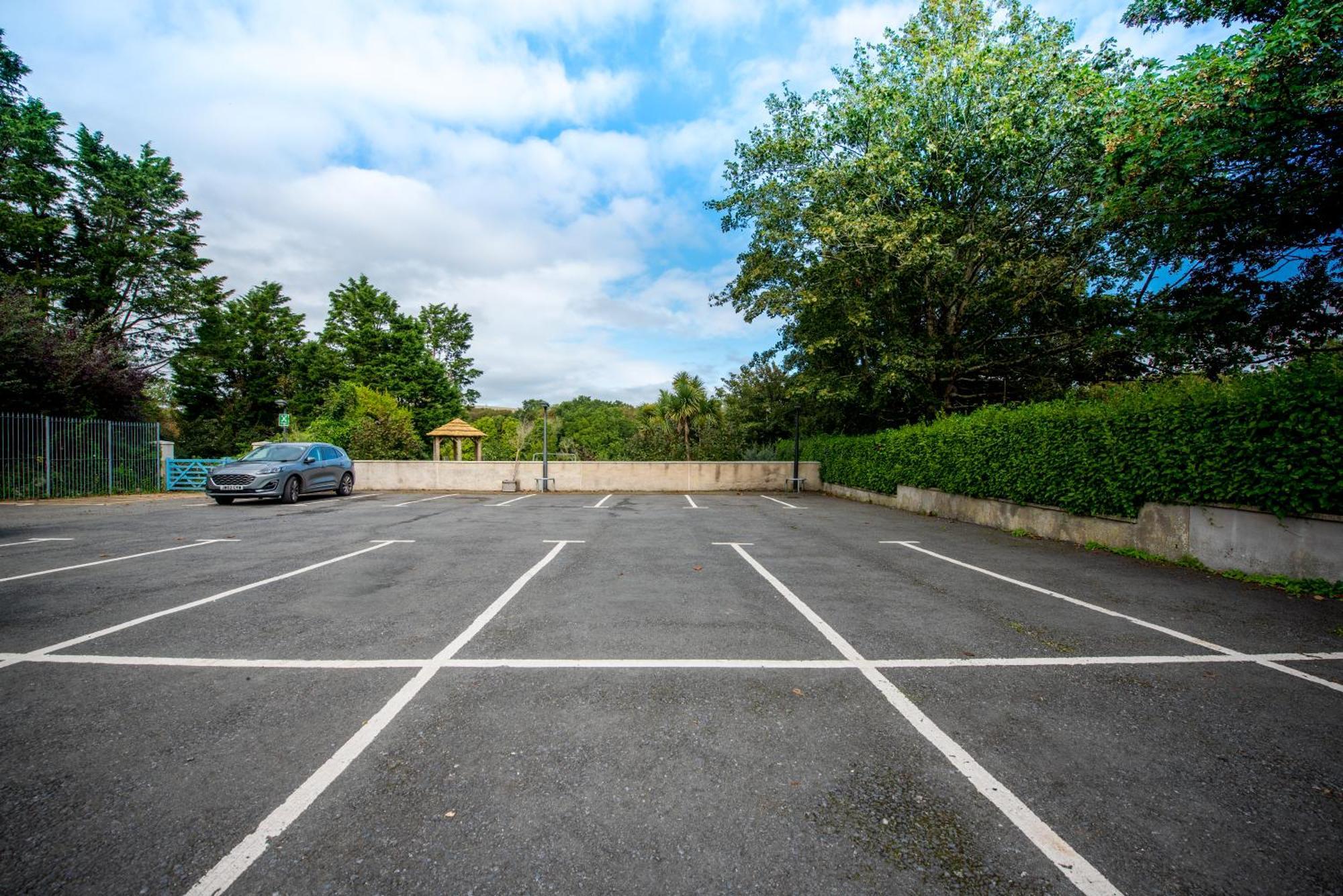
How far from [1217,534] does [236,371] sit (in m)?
46.6

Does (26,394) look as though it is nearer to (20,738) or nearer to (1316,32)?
(20,738)

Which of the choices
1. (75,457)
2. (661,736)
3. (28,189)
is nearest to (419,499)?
(75,457)

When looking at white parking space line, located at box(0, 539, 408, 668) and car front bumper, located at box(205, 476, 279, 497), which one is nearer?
white parking space line, located at box(0, 539, 408, 668)

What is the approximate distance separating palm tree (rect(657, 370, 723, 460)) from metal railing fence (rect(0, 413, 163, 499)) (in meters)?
21.9

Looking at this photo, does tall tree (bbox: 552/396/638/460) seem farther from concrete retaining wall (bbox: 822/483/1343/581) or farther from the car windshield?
concrete retaining wall (bbox: 822/483/1343/581)

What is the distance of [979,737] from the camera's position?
260 centimetres

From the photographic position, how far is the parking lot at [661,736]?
1778mm

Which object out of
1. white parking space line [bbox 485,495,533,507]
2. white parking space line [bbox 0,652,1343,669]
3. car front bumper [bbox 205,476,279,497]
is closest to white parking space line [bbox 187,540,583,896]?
white parking space line [bbox 0,652,1343,669]

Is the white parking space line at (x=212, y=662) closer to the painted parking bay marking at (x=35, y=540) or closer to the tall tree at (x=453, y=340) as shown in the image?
the painted parking bay marking at (x=35, y=540)

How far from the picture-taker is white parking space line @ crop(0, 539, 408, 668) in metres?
3.54

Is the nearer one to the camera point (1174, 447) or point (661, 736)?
point (661, 736)

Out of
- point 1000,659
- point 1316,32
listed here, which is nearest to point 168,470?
point 1000,659

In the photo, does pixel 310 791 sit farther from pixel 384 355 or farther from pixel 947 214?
pixel 384 355

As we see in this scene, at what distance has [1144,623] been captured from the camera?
4562 mm
